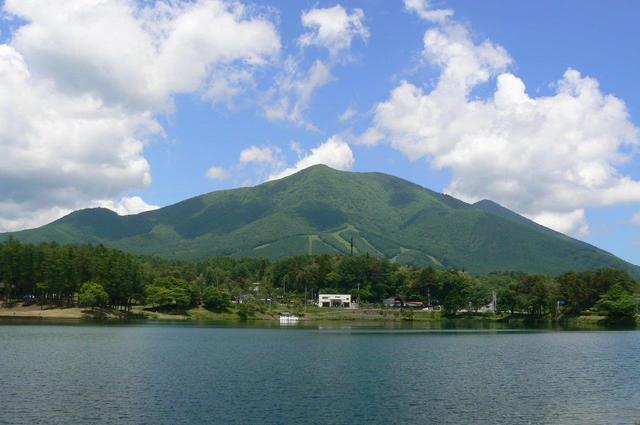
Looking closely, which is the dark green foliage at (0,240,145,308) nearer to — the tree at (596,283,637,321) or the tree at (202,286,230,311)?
the tree at (202,286,230,311)

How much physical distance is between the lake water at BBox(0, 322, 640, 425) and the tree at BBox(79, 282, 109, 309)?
48.9 metres

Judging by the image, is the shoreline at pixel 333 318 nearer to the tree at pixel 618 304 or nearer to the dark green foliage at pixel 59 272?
the tree at pixel 618 304

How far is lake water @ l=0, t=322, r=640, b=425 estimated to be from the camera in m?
37.3

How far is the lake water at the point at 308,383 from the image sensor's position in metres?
37.3

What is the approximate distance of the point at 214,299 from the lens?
163375mm

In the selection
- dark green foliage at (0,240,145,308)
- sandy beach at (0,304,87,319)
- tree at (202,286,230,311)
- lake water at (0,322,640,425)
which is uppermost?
dark green foliage at (0,240,145,308)

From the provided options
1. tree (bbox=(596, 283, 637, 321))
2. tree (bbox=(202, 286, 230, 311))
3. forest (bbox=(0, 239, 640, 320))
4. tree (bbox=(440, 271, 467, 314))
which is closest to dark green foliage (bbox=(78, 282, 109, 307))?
forest (bbox=(0, 239, 640, 320))

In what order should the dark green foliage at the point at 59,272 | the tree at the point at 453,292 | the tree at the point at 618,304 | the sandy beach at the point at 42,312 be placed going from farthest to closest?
the tree at the point at 453,292, the tree at the point at 618,304, the dark green foliage at the point at 59,272, the sandy beach at the point at 42,312

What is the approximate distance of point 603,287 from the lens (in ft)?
527

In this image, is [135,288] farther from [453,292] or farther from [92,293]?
[453,292]

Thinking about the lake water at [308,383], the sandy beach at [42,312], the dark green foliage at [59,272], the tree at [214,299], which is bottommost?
the lake water at [308,383]

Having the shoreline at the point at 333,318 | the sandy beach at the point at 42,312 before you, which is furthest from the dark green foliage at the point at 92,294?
the shoreline at the point at 333,318

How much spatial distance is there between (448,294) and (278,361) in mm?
139181

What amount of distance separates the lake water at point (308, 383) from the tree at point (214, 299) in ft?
261
